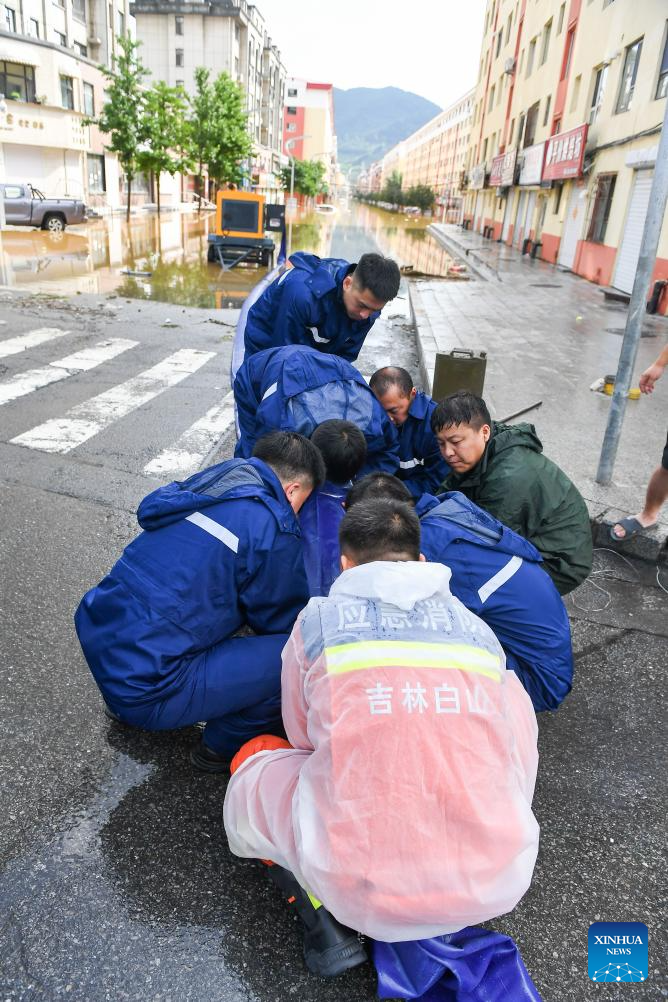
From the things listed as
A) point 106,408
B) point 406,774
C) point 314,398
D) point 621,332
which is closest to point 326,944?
point 406,774

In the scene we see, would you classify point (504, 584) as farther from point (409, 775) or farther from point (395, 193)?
point (395, 193)

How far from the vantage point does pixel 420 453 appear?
421 centimetres

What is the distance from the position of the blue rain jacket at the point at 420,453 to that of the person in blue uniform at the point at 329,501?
112 cm

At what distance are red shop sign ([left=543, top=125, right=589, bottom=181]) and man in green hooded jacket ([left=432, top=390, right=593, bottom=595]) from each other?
788 inches

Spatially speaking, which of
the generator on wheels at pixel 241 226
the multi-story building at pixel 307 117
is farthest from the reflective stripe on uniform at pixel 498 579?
the multi-story building at pixel 307 117

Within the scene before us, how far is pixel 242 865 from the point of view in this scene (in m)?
2.17

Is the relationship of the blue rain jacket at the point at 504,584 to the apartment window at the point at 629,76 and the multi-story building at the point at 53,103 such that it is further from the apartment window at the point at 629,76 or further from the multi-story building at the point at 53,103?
the multi-story building at the point at 53,103

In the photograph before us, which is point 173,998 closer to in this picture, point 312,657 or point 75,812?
point 75,812

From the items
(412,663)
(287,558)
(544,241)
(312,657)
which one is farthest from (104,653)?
(544,241)

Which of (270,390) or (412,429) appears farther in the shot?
(412,429)

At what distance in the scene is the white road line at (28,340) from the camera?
853 centimetres

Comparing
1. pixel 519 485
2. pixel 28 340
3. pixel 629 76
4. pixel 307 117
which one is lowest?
pixel 28 340

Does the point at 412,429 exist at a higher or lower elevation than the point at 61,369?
higher

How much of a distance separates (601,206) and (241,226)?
965 cm
